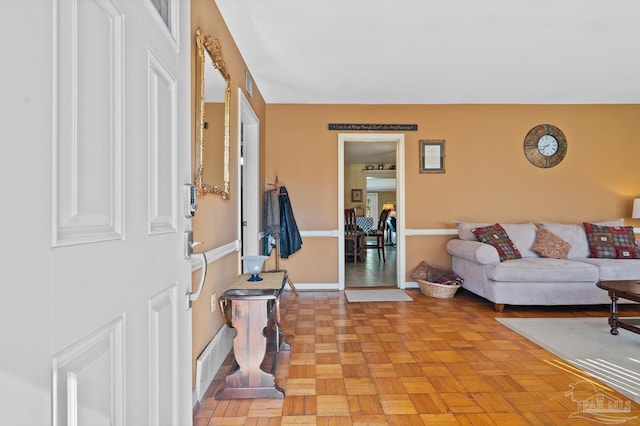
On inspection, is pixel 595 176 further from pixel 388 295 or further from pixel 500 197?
pixel 388 295

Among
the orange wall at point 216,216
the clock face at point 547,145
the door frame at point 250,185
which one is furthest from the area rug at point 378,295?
the clock face at point 547,145

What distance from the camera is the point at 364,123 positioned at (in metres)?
4.77

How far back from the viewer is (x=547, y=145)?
4.85 meters

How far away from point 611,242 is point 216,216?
4.52 m

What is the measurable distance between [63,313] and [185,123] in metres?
0.82

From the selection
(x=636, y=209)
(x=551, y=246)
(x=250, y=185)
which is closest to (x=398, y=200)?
(x=551, y=246)

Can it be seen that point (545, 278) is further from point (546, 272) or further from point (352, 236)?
point (352, 236)

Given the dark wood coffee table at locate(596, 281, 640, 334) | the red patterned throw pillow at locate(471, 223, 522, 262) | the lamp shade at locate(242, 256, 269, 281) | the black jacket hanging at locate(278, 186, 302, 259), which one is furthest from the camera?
the black jacket hanging at locate(278, 186, 302, 259)

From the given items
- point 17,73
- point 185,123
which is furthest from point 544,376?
point 17,73

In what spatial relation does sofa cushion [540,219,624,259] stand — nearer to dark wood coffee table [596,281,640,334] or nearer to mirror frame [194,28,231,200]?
dark wood coffee table [596,281,640,334]

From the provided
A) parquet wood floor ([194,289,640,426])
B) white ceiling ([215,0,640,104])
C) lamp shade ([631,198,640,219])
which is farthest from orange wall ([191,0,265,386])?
lamp shade ([631,198,640,219])

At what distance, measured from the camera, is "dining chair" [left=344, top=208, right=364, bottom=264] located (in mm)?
7012

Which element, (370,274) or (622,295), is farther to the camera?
(370,274)

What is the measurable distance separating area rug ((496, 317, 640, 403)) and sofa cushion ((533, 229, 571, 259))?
2.75ft
